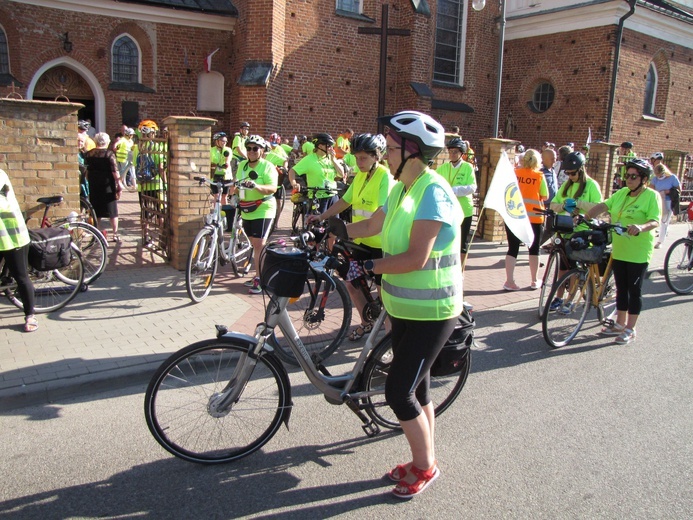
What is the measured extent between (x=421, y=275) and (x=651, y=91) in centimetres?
2604

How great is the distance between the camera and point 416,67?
20.7 m

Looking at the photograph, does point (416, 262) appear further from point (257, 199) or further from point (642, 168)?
point (257, 199)

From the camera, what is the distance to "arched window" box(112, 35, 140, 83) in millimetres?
17719

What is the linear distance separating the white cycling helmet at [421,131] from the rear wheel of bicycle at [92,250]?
16.3 ft

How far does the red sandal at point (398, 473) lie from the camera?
10.9 feet

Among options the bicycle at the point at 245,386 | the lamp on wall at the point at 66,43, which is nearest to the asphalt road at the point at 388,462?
the bicycle at the point at 245,386

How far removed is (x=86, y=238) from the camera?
23.4ft

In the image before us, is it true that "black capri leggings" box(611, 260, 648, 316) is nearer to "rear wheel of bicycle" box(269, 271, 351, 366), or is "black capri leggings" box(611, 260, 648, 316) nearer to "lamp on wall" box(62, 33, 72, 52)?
"rear wheel of bicycle" box(269, 271, 351, 366)

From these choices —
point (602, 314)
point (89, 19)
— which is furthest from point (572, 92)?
point (602, 314)

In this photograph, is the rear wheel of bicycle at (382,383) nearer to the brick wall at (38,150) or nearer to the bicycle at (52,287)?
the bicycle at (52,287)

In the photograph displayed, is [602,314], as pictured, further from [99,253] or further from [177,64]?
[177,64]

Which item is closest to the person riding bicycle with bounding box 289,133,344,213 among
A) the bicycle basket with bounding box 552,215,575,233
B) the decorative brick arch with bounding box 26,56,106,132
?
the bicycle basket with bounding box 552,215,575,233

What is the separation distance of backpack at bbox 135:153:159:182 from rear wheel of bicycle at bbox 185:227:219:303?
6.82 ft

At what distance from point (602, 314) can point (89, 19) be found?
1650 centimetres
